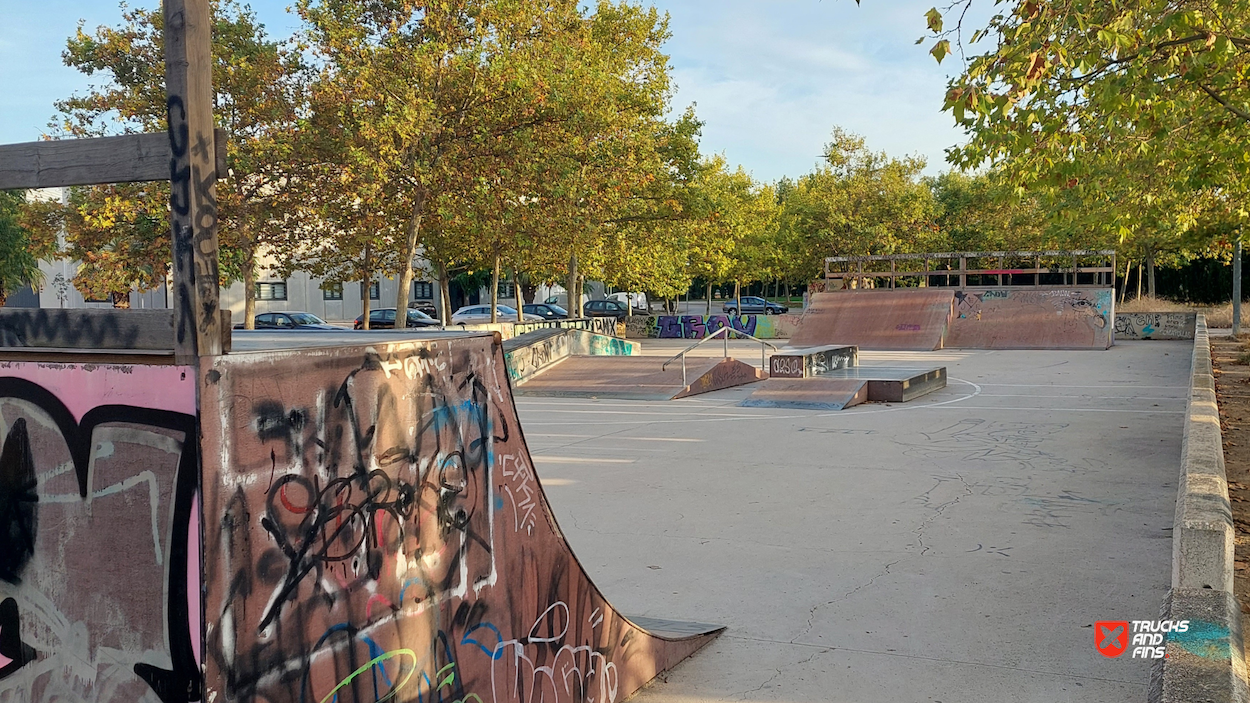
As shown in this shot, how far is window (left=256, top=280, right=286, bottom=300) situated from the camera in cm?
5025

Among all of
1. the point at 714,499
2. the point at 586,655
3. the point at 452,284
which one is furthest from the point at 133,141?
the point at 452,284

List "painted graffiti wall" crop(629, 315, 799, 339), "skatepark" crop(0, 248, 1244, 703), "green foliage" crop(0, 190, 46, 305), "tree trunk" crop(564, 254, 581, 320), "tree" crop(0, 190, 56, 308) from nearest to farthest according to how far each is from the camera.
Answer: "skatepark" crop(0, 248, 1244, 703) → "tree" crop(0, 190, 56, 308) → "green foliage" crop(0, 190, 46, 305) → "tree trunk" crop(564, 254, 581, 320) → "painted graffiti wall" crop(629, 315, 799, 339)

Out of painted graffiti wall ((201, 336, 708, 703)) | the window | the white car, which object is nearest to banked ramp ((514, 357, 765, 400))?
painted graffiti wall ((201, 336, 708, 703))

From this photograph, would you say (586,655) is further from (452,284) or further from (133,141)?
(452,284)

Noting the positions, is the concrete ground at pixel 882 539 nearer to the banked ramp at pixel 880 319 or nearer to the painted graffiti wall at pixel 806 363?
the painted graffiti wall at pixel 806 363

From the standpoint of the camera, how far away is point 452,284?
61.0m

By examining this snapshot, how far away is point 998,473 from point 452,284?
179ft

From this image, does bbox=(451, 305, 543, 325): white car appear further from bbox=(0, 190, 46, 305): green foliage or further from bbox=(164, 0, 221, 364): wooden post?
bbox=(164, 0, 221, 364): wooden post

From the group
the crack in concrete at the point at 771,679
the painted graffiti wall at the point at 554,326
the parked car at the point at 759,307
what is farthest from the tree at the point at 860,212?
the crack in concrete at the point at 771,679

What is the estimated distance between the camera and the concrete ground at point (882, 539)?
4.24 m

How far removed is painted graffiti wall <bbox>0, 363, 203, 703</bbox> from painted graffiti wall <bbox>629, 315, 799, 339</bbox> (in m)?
31.3

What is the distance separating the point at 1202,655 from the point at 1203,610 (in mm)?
371

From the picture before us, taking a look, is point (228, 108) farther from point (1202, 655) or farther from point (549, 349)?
point (1202, 655)

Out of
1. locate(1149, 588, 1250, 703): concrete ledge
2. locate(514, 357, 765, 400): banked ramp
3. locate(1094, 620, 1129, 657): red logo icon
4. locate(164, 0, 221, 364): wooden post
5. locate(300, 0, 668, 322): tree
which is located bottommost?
locate(1094, 620, 1129, 657): red logo icon
